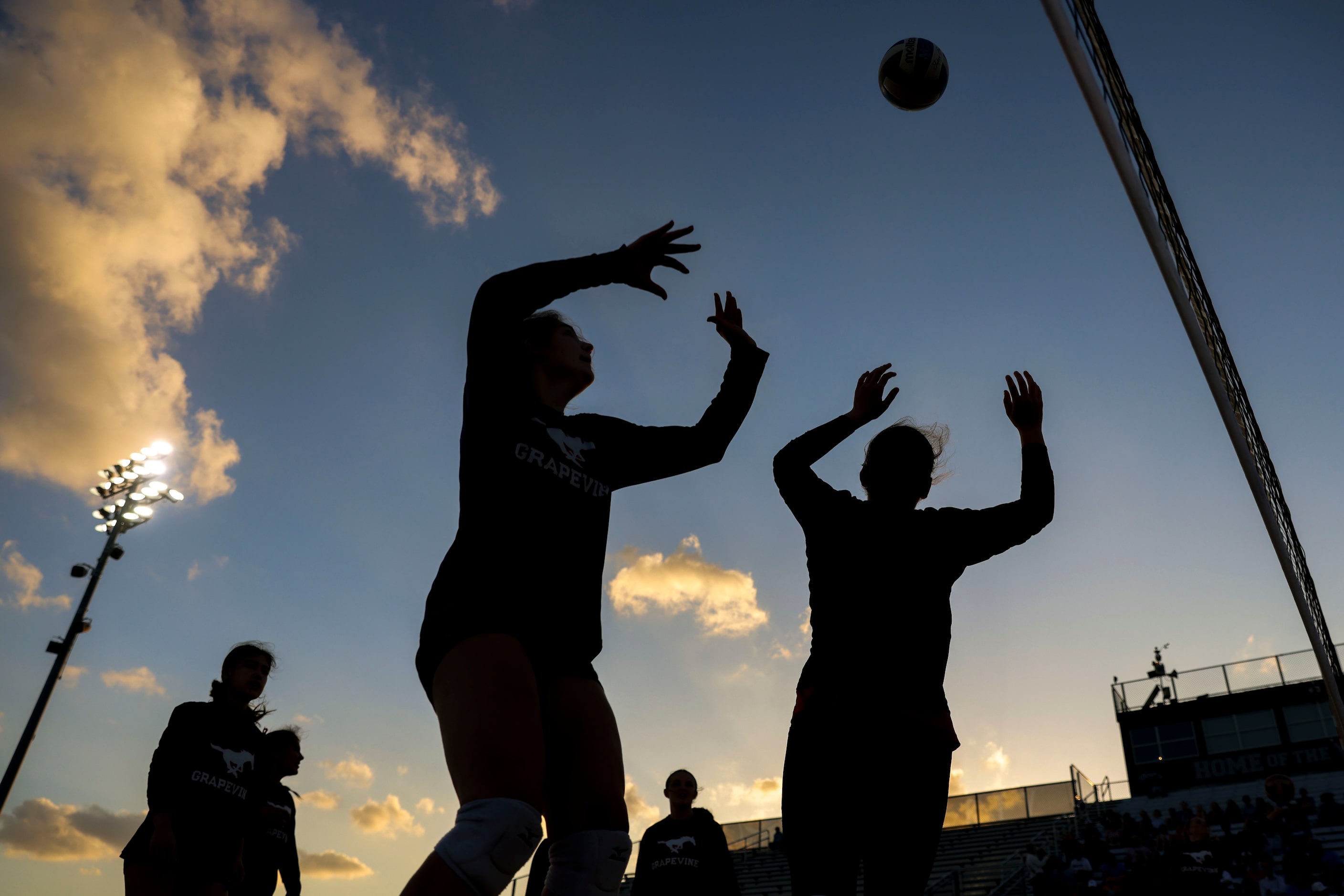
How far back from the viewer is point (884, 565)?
286 centimetres

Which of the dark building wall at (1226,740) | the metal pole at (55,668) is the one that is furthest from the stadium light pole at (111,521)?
the dark building wall at (1226,740)

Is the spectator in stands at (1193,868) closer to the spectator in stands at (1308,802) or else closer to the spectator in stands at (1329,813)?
the spectator in stands at (1308,802)

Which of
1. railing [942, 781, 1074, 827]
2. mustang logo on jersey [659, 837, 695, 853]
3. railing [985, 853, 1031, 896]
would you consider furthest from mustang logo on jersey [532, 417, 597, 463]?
railing [942, 781, 1074, 827]

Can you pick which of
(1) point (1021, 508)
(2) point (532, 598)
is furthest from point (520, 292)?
(1) point (1021, 508)

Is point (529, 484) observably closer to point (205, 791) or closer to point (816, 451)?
point (816, 451)

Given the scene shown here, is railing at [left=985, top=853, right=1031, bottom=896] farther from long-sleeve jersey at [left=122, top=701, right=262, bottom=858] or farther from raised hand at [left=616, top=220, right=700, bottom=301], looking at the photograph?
raised hand at [left=616, top=220, right=700, bottom=301]

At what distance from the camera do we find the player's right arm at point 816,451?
10.4ft

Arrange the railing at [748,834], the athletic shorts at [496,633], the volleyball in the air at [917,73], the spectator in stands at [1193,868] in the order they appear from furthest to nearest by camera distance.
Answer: the railing at [748,834], the spectator in stands at [1193,868], the volleyball in the air at [917,73], the athletic shorts at [496,633]

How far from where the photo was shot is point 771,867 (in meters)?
27.1

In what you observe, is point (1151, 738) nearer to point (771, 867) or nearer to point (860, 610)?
point (771, 867)

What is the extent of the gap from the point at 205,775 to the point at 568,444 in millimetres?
4036

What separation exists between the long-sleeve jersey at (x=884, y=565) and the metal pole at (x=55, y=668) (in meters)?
17.4

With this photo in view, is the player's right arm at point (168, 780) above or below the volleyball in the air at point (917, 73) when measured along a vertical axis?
below

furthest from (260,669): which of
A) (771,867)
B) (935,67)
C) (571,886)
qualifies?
(771,867)
